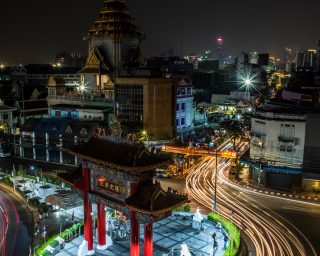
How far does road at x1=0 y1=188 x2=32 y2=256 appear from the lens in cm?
3177

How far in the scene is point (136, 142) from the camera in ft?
86.1

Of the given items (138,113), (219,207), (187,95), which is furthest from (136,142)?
(187,95)

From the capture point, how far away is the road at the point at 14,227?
3177 centimetres

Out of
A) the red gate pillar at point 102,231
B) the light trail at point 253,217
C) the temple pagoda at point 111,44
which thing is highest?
the temple pagoda at point 111,44

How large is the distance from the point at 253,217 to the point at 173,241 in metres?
10.4

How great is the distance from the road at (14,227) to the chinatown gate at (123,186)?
6.67 meters

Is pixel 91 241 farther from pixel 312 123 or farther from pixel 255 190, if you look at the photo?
pixel 312 123

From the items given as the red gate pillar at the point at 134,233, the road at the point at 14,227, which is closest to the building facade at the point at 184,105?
the road at the point at 14,227

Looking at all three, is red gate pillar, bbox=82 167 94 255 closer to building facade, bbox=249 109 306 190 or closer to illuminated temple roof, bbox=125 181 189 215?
illuminated temple roof, bbox=125 181 189 215

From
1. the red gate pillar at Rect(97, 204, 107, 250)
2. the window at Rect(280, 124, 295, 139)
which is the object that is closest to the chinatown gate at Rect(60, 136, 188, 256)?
the red gate pillar at Rect(97, 204, 107, 250)

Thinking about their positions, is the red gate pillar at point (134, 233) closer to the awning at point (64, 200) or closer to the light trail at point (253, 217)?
the light trail at point (253, 217)

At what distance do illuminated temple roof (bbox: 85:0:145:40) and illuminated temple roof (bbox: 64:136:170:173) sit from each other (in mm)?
57296

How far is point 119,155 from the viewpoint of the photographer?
26.4 metres

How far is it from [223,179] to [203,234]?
1991 cm
